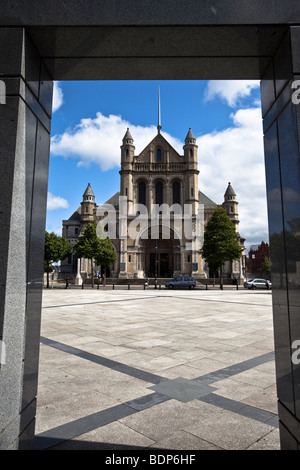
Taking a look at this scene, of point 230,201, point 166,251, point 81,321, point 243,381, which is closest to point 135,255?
point 166,251

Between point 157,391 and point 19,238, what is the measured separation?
10.3 feet

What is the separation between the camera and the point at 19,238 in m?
2.65

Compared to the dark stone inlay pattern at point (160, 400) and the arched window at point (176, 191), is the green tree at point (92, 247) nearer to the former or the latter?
the arched window at point (176, 191)

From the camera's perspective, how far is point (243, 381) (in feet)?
16.5

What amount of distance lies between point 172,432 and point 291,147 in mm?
2997

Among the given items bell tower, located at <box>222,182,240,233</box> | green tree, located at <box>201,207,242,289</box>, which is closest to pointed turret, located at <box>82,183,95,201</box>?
bell tower, located at <box>222,182,240,233</box>

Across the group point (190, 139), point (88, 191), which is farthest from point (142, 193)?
point (190, 139)

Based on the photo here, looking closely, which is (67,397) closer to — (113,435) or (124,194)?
(113,435)

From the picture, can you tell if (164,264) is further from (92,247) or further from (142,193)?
(92,247)

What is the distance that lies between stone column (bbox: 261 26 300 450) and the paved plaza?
86cm

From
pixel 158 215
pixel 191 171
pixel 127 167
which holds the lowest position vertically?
pixel 158 215

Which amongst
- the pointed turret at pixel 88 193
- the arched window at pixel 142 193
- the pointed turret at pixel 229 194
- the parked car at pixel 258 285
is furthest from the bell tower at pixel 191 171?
the parked car at pixel 258 285

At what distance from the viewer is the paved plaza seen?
10.6 feet

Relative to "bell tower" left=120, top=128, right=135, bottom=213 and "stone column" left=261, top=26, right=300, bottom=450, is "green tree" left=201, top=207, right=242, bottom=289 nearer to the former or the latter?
"bell tower" left=120, top=128, right=135, bottom=213
